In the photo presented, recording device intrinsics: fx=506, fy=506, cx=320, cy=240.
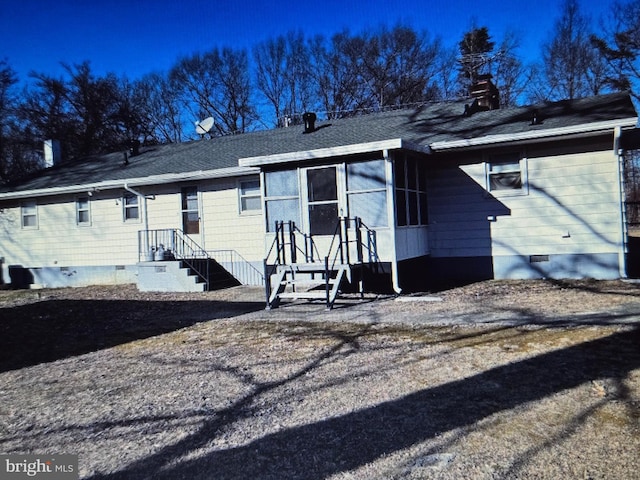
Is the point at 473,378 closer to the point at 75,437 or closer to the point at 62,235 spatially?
the point at 75,437

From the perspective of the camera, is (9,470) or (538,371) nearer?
(9,470)

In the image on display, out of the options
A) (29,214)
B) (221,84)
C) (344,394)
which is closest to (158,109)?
(221,84)

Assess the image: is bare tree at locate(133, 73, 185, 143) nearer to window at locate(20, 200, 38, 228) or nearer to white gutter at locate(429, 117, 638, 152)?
window at locate(20, 200, 38, 228)

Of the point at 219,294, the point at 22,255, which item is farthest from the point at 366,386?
the point at 22,255

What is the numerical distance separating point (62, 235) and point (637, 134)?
48.6 ft

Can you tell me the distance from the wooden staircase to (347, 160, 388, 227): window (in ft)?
0.77

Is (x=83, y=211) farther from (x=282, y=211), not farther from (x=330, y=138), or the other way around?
(x=330, y=138)

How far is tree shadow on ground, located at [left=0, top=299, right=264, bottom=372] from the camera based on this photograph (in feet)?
20.9

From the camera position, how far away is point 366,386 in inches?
162

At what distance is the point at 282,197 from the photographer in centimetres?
1025

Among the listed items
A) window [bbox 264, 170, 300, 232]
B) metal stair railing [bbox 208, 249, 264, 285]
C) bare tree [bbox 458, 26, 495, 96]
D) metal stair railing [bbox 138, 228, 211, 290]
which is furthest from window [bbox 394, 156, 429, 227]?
bare tree [bbox 458, 26, 495, 96]

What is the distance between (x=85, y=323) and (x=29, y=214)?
9.45 metres

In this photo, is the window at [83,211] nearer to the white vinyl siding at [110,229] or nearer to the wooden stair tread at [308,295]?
the white vinyl siding at [110,229]

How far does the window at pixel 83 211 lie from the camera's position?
580 inches
